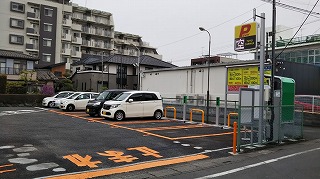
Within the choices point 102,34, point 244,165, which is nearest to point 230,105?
point 244,165

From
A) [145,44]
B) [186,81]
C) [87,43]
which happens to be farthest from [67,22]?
[186,81]

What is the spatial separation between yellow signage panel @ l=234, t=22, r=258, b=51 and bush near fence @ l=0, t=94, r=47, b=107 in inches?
798

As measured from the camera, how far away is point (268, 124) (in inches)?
396

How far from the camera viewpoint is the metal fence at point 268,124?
9.53 metres

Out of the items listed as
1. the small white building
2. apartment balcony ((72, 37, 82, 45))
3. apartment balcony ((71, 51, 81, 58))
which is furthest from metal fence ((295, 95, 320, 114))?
apartment balcony ((72, 37, 82, 45))

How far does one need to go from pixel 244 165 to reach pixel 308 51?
34059mm

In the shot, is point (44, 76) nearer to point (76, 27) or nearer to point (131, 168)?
point (76, 27)

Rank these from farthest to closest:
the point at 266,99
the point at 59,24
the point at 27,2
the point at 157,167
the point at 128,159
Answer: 1. the point at 59,24
2. the point at 27,2
3. the point at 266,99
4. the point at 128,159
5. the point at 157,167

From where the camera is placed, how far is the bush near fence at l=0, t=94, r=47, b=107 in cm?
2391

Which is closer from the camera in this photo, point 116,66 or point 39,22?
point 116,66

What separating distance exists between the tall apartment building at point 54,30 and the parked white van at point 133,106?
29503 millimetres

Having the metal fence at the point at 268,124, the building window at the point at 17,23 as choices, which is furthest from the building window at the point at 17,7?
the metal fence at the point at 268,124

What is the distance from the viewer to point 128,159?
23.4 ft

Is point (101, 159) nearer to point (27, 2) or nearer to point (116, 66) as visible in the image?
point (116, 66)
